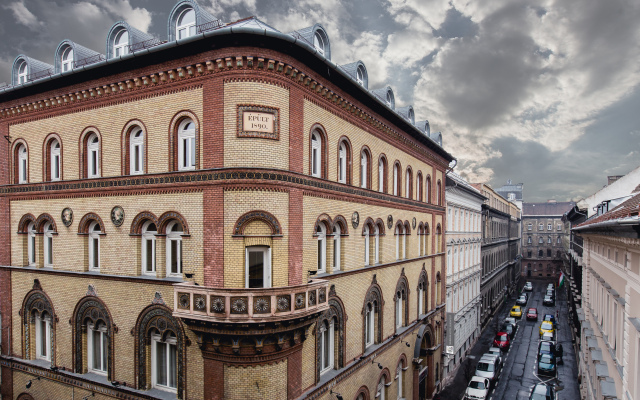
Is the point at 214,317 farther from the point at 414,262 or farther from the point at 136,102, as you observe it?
the point at 414,262

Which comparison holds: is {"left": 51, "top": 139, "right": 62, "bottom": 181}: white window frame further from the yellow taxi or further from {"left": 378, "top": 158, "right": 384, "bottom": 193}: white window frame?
the yellow taxi

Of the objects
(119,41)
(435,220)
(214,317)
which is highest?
(119,41)

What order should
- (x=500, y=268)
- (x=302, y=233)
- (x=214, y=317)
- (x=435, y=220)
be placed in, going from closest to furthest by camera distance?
(x=214, y=317) < (x=302, y=233) < (x=435, y=220) < (x=500, y=268)

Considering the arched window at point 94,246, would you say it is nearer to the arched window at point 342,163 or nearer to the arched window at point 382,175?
the arched window at point 342,163

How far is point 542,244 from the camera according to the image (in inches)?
3984

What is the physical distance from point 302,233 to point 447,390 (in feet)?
78.6

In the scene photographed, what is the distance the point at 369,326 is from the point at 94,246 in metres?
12.6

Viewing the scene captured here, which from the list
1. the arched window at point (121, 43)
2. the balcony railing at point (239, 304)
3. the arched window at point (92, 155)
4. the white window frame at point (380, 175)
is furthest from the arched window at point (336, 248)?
the arched window at point (121, 43)

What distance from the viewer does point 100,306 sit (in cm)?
1622

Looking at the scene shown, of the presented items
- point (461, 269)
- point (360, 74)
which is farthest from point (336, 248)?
point (461, 269)

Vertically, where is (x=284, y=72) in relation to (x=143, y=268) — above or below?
above

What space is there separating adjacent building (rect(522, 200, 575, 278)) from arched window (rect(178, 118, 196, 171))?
336 feet

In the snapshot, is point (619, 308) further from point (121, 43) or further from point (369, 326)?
point (121, 43)

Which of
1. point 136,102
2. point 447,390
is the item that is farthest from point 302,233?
point 447,390
